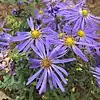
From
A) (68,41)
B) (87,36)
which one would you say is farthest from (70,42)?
(87,36)

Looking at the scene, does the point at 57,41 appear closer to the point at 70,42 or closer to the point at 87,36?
the point at 70,42

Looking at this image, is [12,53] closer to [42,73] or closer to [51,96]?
[42,73]

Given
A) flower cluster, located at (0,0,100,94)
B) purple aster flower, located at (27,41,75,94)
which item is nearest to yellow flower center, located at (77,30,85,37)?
flower cluster, located at (0,0,100,94)

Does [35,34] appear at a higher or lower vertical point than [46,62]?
higher

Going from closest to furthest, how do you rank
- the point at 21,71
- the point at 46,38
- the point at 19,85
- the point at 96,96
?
the point at 46,38 < the point at 21,71 < the point at 19,85 < the point at 96,96

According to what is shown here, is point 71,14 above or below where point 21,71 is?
above

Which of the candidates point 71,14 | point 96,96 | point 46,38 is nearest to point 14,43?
point 46,38

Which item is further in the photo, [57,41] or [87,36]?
[87,36]
